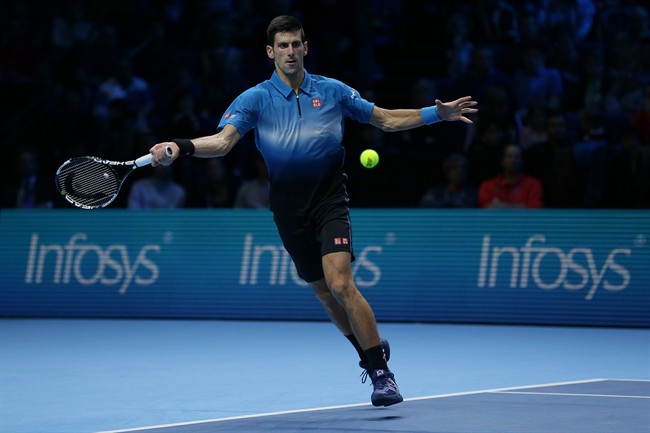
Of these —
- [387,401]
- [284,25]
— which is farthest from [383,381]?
[284,25]

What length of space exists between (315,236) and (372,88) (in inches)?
355

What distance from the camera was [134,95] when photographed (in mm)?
15758

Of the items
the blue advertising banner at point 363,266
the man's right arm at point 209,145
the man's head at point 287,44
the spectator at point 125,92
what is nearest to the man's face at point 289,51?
the man's head at point 287,44

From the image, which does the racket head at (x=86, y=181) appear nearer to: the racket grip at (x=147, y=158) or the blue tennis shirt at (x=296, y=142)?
the racket grip at (x=147, y=158)

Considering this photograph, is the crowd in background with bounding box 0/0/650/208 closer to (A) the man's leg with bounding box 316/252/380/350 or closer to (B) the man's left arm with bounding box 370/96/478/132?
(B) the man's left arm with bounding box 370/96/478/132

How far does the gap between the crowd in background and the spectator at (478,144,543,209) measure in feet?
0.09

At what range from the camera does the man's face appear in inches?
281

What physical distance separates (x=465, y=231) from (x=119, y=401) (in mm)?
5406

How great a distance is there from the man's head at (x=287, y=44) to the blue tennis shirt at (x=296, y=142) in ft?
0.39

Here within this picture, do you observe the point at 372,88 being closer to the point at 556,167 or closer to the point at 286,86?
the point at 556,167

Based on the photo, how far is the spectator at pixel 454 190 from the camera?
12.6m

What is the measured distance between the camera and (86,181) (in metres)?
6.90

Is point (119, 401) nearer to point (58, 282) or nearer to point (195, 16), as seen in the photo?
point (58, 282)

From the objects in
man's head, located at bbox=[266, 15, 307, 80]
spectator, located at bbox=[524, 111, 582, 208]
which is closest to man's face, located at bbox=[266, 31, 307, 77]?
man's head, located at bbox=[266, 15, 307, 80]
